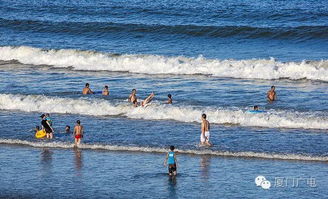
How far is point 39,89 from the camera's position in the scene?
3516 cm

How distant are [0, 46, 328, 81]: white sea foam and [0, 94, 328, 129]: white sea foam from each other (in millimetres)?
7727

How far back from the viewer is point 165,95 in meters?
33.4

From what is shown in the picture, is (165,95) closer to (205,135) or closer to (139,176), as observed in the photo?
(205,135)

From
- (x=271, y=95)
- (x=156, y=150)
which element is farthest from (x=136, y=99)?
(x=156, y=150)

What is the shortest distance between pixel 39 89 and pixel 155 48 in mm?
11222

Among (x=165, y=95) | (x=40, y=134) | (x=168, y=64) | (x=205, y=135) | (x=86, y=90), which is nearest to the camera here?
(x=205, y=135)

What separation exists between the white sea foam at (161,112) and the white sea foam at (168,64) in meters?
7.73

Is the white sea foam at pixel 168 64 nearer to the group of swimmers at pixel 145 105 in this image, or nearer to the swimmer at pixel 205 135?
the group of swimmers at pixel 145 105

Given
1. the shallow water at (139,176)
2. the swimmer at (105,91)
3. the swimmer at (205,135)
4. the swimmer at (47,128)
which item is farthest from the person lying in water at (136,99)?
the shallow water at (139,176)

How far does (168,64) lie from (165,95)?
22.5 ft

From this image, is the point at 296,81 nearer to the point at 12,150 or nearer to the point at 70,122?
the point at 70,122

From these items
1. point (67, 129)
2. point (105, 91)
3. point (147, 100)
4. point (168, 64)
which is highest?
point (168, 64)

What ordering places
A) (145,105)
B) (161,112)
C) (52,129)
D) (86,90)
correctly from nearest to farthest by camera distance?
(52,129) → (161,112) → (145,105) → (86,90)

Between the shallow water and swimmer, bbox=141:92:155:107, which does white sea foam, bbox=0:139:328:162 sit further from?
swimmer, bbox=141:92:155:107
